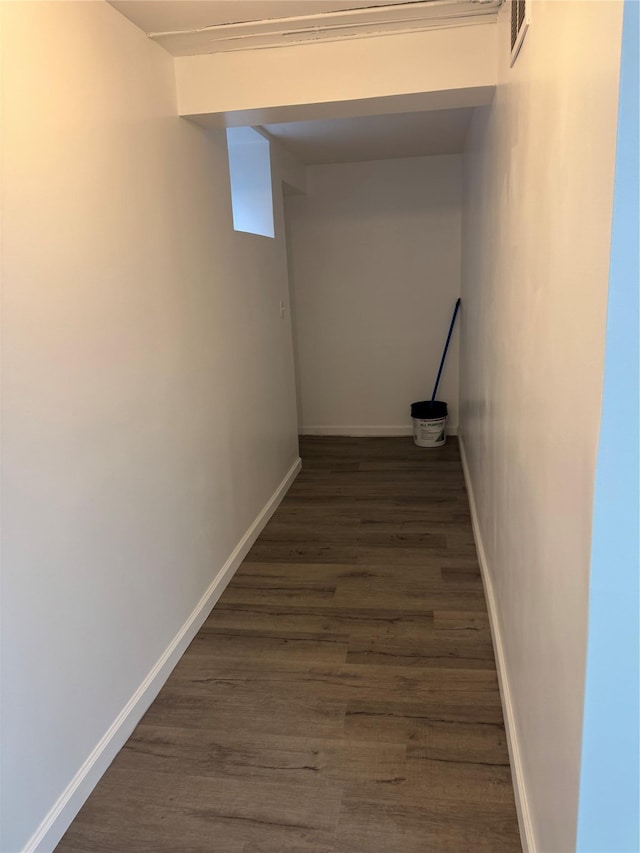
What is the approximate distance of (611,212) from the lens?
2.51ft

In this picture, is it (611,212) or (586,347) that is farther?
(586,347)

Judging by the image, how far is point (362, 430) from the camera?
17.2 ft

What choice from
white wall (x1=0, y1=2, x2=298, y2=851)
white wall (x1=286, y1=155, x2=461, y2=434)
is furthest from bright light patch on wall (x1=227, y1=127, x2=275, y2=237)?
white wall (x1=286, y1=155, x2=461, y2=434)

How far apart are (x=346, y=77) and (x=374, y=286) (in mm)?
2698

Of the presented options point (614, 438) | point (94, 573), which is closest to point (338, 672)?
point (94, 573)

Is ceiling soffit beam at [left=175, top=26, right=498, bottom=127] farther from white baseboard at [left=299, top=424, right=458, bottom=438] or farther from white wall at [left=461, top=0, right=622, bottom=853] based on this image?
white baseboard at [left=299, top=424, right=458, bottom=438]

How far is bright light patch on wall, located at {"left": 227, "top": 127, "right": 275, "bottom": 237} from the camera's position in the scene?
12.0 feet

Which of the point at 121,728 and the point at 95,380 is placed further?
the point at 121,728

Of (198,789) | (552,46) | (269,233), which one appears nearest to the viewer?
(552,46)

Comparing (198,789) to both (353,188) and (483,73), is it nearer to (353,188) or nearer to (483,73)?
(483,73)

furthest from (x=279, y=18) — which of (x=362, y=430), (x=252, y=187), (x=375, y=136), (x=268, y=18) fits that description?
(x=362, y=430)

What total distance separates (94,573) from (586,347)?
1.48 meters

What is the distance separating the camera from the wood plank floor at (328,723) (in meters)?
1.62

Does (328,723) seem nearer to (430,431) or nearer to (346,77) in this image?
(346,77)
